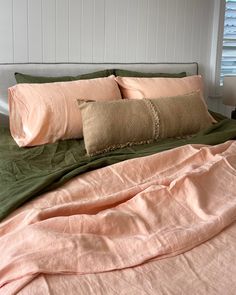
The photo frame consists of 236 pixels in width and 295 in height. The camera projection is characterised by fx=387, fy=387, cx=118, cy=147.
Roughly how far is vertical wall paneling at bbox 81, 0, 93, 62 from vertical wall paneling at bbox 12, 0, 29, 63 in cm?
38

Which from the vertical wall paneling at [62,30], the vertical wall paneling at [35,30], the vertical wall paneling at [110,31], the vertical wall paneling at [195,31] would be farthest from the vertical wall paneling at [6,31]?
the vertical wall paneling at [195,31]

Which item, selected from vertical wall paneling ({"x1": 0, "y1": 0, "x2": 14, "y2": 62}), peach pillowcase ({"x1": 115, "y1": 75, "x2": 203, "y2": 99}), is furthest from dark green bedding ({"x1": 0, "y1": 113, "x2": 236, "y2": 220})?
vertical wall paneling ({"x1": 0, "y1": 0, "x2": 14, "y2": 62})

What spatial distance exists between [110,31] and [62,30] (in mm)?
346

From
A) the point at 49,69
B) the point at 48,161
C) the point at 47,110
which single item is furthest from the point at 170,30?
the point at 48,161

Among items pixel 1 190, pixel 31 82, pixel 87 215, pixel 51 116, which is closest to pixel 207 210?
pixel 87 215

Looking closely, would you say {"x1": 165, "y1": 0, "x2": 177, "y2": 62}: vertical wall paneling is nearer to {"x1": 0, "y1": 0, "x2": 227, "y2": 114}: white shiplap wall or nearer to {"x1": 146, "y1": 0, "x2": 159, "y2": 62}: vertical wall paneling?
{"x1": 0, "y1": 0, "x2": 227, "y2": 114}: white shiplap wall

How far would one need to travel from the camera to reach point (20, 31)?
2.36 m

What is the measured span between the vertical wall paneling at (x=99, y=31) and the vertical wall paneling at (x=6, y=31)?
55 centimetres

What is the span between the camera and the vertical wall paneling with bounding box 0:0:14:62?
2.29m

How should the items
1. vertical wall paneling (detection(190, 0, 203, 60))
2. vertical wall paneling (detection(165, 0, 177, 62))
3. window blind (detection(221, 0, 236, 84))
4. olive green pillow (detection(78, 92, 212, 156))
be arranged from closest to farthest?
1. olive green pillow (detection(78, 92, 212, 156))
2. vertical wall paneling (detection(165, 0, 177, 62))
3. vertical wall paneling (detection(190, 0, 203, 60))
4. window blind (detection(221, 0, 236, 84))

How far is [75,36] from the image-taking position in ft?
8.30

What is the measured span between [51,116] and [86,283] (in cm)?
123

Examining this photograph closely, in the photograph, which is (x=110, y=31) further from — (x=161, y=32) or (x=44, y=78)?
(x=44, y=78)

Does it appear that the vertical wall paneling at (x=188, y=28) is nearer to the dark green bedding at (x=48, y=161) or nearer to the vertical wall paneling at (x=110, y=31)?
the vertical wall paneling at (x=110, y=31)
